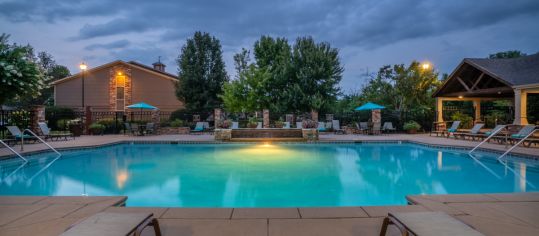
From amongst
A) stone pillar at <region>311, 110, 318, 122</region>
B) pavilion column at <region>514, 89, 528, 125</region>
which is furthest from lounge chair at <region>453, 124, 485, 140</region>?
stone pillar at <region>311, 110, 318, 122</region>

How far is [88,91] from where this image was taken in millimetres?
25469

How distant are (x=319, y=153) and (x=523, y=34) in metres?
24.0

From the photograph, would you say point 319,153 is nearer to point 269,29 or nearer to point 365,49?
point 269,29

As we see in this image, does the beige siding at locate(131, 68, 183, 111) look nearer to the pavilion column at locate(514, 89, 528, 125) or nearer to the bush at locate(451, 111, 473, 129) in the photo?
the bush at locate(451, 111, 473, 129)

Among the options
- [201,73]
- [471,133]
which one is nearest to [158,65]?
[201,73]

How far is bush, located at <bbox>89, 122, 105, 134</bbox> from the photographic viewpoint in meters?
18.1

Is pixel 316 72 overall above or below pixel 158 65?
below

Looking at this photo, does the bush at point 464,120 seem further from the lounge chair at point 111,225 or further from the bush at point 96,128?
the bush at point 96,128

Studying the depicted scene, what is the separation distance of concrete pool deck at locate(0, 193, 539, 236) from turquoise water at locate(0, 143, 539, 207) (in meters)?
1.74

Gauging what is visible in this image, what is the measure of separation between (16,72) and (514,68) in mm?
20923

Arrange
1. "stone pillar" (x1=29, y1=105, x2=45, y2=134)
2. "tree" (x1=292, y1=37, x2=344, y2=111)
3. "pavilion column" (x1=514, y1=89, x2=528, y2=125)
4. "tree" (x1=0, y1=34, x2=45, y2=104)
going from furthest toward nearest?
"tree" (x1=292, y1=37, x2=344, y2=111)
"stone pillar" (x1=29, y1=105, x2=45, y2=134)
"pavilion column" (x1=514, y1=89, x2=528, y2=125)
"tree" (x1=0, y1=34, x2=45, y2=104)

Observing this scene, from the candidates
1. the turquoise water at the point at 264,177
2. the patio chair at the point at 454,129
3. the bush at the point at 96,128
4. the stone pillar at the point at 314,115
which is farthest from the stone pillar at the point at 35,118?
the patio chair at the point at 454,129

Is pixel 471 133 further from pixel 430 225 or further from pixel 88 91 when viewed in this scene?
pixel 88 91

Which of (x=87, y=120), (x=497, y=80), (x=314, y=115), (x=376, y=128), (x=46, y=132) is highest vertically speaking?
(x=497, y=80)
